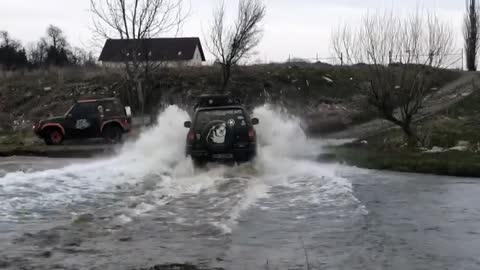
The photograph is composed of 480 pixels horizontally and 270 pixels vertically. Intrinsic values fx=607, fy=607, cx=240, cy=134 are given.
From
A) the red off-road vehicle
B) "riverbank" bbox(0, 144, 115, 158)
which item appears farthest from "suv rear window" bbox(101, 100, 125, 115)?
"riverbank" bbox(0, 144, 115, 158)

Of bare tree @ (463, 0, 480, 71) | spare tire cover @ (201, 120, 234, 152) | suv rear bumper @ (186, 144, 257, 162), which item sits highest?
bare tree @ (463, 0, 480, 71)

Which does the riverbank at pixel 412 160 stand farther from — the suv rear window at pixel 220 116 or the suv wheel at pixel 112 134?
the suv wheel at pixel 112 134

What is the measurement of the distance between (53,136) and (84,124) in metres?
1.50

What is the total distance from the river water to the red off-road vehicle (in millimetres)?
8656

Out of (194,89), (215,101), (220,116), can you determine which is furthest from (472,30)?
(220,116)

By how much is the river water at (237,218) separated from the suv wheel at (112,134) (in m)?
8.76

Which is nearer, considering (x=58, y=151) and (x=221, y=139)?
(x=221, y=139)

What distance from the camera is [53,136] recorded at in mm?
26609

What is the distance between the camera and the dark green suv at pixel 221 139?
1584 cm

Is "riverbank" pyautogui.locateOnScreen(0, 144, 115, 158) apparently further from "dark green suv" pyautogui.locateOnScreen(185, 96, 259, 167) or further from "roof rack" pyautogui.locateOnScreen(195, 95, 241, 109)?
"dark green suv" pyautogui.locateOnScreen(185, 96, 259, 167)

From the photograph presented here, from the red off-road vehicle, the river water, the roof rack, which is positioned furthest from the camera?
the red off-road vehicle

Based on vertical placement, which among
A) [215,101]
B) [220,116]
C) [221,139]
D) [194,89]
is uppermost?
[194,89]

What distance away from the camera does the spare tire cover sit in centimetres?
1584

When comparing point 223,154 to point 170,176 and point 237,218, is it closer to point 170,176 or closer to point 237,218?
point 170,176
